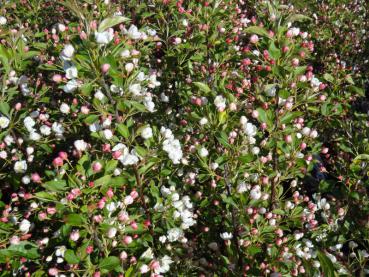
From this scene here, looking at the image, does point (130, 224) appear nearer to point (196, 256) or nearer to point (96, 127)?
point (96, 127)

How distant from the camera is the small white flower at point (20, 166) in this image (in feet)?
7.58

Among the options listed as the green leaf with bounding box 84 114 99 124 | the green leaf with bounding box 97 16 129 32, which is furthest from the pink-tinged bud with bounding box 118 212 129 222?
the green leaf with bounding box 97 16 129 32

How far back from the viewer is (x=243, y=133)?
2145 millimetres

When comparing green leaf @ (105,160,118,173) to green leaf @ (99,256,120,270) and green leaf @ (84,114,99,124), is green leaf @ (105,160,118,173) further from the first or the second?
green leaf @ (99,256,120,270)

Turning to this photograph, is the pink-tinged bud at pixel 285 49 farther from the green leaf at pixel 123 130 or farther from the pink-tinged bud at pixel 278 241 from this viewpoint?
the pink-tinged bud at pixel 278 241

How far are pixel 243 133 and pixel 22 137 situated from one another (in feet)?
4.78

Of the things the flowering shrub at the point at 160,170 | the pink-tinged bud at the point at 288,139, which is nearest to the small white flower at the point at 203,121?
the flowering shrub at the point at 160,170

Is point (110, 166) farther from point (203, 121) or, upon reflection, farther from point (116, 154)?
point (203, 121)

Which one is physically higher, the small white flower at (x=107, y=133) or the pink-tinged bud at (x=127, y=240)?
the small white flower at (x=107, y=133)

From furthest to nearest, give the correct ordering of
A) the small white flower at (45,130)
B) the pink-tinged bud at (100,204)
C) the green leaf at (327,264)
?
the small white flower at (45,130)
the pink-tinged bud at (100,204)
the green leaf at (327,264)

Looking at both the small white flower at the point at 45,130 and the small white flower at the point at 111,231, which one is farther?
the small white flower at the point at 45,130

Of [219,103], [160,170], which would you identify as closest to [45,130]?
[160,170]

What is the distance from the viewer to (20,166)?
A: 91.4 inches

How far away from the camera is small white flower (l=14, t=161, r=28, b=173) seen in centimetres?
231
